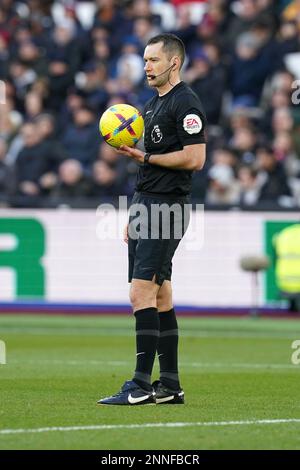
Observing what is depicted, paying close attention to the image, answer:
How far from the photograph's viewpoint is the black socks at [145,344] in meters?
8.98

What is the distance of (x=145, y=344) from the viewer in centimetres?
900

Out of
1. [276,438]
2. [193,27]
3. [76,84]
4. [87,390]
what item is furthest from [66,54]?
[276,438]

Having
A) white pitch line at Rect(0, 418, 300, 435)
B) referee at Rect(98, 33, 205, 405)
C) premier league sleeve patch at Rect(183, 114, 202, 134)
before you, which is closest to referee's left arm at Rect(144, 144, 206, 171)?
referee at Rect(98, 33, 205, 405)

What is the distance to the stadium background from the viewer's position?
20.2 m

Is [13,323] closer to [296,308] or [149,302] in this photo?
[296,308]

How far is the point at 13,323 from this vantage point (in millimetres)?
18578

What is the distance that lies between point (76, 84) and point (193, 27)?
9.48 feet

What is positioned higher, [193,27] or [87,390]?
[193,27]

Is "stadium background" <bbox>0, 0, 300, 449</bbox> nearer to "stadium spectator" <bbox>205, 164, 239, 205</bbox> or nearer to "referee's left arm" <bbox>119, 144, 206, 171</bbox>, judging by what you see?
"stadium spectator" <bbox>205, 164, 239, 205</bbox>

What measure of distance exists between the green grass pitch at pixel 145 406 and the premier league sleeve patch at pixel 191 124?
1.97 meters

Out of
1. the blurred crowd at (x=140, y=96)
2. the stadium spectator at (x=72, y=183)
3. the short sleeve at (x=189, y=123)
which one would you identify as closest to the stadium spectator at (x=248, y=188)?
the blurred crowd at (x=140, y=96)

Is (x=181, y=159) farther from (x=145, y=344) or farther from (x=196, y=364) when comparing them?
(x=196, y=364)

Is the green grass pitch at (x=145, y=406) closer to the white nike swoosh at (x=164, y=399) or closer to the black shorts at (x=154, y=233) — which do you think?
the white nike swoosh at (x=164, y=399)

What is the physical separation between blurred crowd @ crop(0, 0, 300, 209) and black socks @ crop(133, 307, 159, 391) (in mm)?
11422
